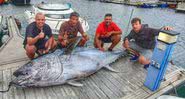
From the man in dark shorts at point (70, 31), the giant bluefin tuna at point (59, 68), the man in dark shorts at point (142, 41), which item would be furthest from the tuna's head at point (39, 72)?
the man in dark shorts at point (142, 41)

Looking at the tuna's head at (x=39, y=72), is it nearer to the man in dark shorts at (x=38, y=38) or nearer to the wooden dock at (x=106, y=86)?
the wooden dock at (x=106, y=86)

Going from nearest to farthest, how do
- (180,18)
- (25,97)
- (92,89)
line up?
1. (25,97)
2. (92,89)
3. (180,18)

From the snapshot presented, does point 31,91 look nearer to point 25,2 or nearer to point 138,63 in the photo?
point 138,63

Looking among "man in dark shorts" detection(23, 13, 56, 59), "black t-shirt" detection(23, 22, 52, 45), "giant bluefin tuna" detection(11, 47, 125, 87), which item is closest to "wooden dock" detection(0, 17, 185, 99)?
"giant bluefin tuna" detection(11, 47, 125, 87)

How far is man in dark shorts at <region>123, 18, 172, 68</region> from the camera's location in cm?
605

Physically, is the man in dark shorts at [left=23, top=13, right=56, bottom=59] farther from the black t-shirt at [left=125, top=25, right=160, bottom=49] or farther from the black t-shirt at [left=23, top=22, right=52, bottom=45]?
the black t-shirt at [left=125, top=25, right=160, bottom=49]

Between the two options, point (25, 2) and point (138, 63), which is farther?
point (25, 2)

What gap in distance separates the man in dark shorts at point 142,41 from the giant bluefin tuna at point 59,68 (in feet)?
2.98

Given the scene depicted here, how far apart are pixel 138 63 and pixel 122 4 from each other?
3619 centimetres

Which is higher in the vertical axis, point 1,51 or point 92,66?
point 92,66

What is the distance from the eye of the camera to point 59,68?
4.77 m

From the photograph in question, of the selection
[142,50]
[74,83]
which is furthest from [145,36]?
[74,83]

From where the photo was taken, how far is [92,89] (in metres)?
4.86

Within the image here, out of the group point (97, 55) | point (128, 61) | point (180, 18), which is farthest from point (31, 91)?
point (180, 18)
